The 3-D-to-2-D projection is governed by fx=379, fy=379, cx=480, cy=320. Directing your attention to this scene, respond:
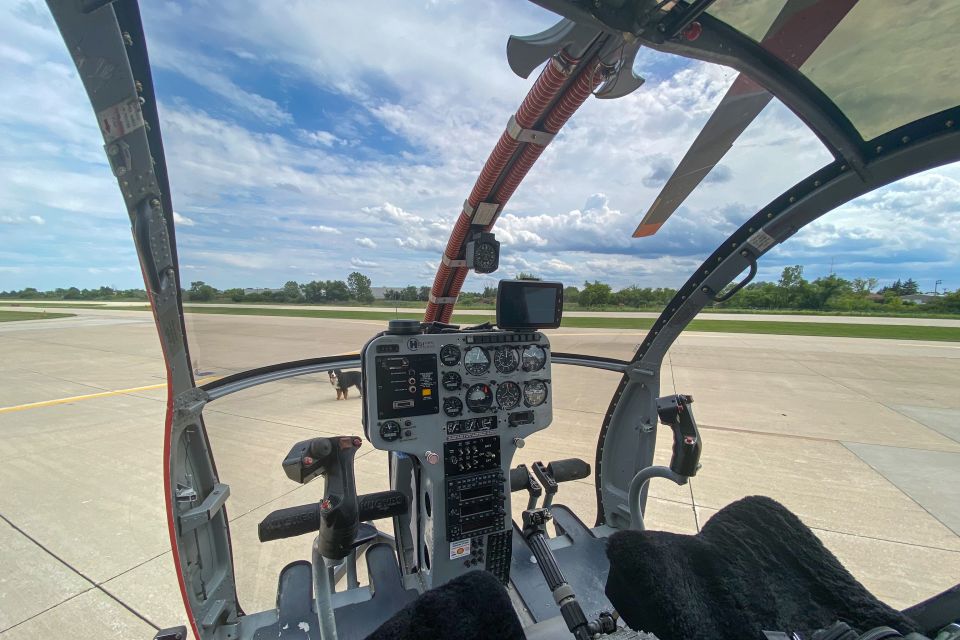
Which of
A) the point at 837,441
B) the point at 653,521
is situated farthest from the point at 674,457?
the point at 837,441

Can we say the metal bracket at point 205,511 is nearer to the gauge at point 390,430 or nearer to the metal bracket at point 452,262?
the gauge at point 390,430

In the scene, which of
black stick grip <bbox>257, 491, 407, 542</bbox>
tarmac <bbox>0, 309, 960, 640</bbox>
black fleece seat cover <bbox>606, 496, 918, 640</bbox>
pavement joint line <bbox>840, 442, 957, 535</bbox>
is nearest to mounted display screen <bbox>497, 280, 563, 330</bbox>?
tarmac <bbox>0, 309, 960, 640</bbox>

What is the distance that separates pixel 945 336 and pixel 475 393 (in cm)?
2399

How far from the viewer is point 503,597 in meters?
0.66

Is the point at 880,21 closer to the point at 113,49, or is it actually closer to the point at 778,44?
the point at 778,44

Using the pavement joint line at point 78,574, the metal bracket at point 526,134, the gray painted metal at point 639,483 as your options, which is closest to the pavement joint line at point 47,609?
the pavement joint line at point 78,574

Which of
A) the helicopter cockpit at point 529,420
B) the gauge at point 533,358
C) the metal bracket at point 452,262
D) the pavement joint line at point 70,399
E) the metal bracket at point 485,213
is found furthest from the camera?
the pavement joint line at point 70,399

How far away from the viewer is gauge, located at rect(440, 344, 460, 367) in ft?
6.33

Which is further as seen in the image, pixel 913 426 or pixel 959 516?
pixel 913 426

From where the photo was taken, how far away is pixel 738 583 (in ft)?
2.73

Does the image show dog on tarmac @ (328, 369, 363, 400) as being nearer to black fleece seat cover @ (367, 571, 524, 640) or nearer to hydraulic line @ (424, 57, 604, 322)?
hydraulic line @ (424, 57, 604, 322)

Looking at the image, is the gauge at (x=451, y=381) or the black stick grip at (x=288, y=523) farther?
the gauge at (x=451, y=381)

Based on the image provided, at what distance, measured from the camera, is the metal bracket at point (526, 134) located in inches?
85.8

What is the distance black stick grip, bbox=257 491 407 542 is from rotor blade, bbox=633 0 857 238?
211 cm
